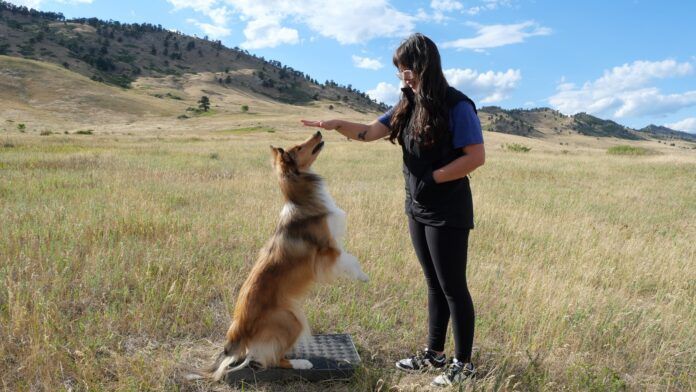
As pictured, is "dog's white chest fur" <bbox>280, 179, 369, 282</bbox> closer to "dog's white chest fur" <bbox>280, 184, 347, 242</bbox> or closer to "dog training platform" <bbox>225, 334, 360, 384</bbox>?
"dog's white chest fur" <bbox>280, 184, 347, 242</bbox>

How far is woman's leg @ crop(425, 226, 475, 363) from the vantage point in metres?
3.59

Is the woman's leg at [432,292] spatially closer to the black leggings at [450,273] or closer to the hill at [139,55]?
the black leggings at [450,273]

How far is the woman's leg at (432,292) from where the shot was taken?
3.89m

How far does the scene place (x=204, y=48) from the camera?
179 meters

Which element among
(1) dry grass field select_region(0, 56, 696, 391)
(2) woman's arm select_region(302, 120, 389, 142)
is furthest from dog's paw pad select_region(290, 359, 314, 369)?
(2) woman's arm select_region(302, 120, 389, 142)

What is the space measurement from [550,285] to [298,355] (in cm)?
337

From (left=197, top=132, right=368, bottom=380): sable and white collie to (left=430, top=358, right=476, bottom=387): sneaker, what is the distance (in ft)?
3.56

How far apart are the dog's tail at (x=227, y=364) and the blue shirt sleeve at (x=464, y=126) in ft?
7.68

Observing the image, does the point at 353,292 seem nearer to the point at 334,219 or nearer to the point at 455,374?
the point at 334,219

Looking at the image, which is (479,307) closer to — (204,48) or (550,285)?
(550,285)

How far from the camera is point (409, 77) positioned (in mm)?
3562

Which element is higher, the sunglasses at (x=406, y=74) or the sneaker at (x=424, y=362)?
the sunglasses at (x=406, y=74)

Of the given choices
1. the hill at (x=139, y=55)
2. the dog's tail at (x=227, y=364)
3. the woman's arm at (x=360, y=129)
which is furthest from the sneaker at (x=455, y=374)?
the hill at (x=139, y=55)

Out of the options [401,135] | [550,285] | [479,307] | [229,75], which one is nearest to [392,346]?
[479,307]
